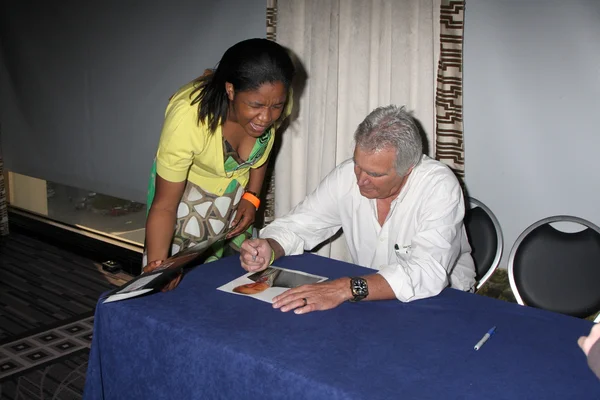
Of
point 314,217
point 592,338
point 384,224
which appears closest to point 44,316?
point 314,217

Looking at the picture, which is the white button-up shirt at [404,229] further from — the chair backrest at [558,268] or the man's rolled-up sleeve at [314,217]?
the chair backrest at [558,268]

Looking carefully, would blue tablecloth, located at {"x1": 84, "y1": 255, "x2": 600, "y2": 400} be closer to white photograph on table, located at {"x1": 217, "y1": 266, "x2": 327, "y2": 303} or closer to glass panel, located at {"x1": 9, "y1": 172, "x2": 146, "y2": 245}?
white photograph on table, located at {"x1": 217, "y1": 266, "x2": 327, "y2": 303}

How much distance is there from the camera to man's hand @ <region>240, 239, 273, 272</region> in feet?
6.27

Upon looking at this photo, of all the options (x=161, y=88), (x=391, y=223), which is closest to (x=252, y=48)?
(x=391, y=223)

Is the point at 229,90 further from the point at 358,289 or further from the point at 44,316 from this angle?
the point at 44,316

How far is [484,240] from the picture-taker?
2.30m

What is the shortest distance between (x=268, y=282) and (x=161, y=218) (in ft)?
1.63

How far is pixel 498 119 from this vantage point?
2432mm

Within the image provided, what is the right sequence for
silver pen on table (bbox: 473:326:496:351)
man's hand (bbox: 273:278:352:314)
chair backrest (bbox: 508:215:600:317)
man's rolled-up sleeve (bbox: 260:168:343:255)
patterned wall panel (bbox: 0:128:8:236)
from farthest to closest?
patterned wall panel (bbox: 0:128:8:236) < man's rolled-up sleeve (bbox: 260:168:343:255) < chair backrest (bbox: 508:215:600:317) < man's hand (bbox: 273:278:352:314) < silver pen on table (bbox: 473:326:496:351)

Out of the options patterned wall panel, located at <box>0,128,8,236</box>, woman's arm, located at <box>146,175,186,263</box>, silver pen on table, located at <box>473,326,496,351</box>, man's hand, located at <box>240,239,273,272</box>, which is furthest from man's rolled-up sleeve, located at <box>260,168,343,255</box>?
patterned wall panel, located at <box>0,128,8,236</box>

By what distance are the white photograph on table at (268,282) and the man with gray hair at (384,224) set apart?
55 mm

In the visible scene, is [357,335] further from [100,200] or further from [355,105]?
[100,200]

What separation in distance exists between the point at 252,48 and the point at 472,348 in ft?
3.75

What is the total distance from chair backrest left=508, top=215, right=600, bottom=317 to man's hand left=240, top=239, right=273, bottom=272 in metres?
0.92
